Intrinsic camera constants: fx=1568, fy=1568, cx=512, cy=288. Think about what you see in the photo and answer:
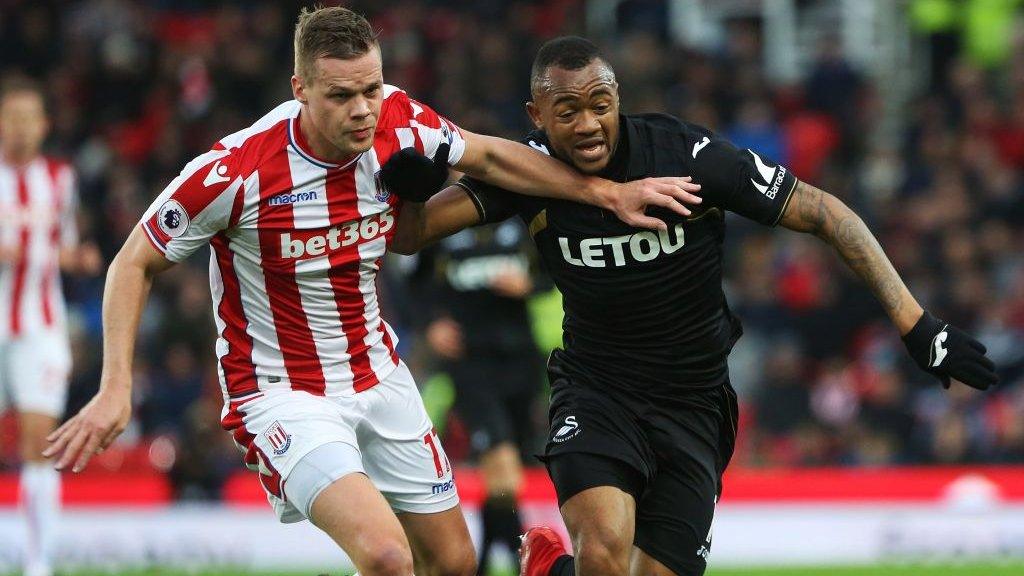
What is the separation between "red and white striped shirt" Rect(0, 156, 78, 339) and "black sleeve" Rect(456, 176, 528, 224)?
3643 millimetres

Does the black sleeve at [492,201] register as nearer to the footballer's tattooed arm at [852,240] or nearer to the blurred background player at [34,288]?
the footballer's tattooed arm at [852,240]

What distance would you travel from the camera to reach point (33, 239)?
868 cm

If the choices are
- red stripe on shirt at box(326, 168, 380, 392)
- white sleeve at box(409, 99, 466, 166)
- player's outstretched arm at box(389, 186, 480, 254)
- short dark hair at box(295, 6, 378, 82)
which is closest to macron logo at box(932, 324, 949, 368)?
player's outstretched arm at box(389, 186, 480, 254)

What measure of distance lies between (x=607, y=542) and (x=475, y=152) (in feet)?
4.87

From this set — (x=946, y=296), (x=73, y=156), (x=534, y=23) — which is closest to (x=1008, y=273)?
(x=946, y=296)

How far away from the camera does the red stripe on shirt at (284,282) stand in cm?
545

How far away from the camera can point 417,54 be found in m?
→ 15.8

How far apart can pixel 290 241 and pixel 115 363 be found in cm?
74

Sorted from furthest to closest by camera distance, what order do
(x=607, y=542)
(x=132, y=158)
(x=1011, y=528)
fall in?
(x=132, y=158) → (x=1011, y=528) → (x=607, y=542)

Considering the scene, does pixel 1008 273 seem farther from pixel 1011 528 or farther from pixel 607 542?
pixel 607 542

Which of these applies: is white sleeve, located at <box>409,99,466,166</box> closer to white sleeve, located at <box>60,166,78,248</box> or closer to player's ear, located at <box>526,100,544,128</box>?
player's ear, located at <box>526,100,544,128</box>

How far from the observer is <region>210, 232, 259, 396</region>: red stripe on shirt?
18.3 ft

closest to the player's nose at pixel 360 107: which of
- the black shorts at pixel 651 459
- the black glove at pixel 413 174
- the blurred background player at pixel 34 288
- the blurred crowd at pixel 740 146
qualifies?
the black glove at pixel 413 174

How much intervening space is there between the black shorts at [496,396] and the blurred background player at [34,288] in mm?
2122
